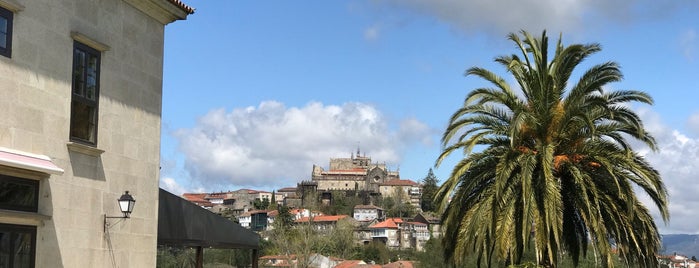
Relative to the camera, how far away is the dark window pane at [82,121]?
12797mm

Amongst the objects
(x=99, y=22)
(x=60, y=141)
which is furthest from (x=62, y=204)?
(x=99, y=22)

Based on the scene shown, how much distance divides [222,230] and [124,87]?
15.9ft

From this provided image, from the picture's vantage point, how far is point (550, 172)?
18.0 meters

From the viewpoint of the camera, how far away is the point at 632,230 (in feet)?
61.4

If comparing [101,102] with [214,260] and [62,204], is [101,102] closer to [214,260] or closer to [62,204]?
[62,204]

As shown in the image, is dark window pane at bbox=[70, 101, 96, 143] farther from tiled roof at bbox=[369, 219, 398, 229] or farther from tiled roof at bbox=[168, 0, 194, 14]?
tiled roof at bbox=[369, 219, 398, 229]

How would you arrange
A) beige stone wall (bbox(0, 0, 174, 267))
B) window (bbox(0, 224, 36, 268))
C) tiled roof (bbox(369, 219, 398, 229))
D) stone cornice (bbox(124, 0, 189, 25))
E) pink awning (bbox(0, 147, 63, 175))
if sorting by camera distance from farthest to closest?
tiled roof (bbox(369, 219, 398, 229)), stone cornice (bbox(124, 0, 189, 25)), beige stone wall (bbox(0, 0, 174, 267)), window (bbox(0, 224, 36, 268)), pink awning (bbox(0, 147, 63, 175))

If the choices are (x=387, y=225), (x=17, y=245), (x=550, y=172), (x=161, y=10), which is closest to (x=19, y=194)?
(x=17, y=245)

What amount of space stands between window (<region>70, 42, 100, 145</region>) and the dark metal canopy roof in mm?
2777

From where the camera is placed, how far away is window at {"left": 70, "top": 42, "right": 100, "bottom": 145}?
42.1 feet

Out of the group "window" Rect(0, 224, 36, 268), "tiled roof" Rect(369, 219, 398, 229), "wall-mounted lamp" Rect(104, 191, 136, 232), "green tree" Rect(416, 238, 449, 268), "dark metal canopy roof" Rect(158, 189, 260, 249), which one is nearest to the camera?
"window" Rect(0, 224, 36, 268)

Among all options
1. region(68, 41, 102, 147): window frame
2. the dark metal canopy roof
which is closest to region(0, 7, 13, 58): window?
region(68, 41, 102, 147): window frame

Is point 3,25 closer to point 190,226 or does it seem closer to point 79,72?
point 79,72

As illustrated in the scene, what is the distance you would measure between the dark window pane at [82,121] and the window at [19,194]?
1274 millimetres
